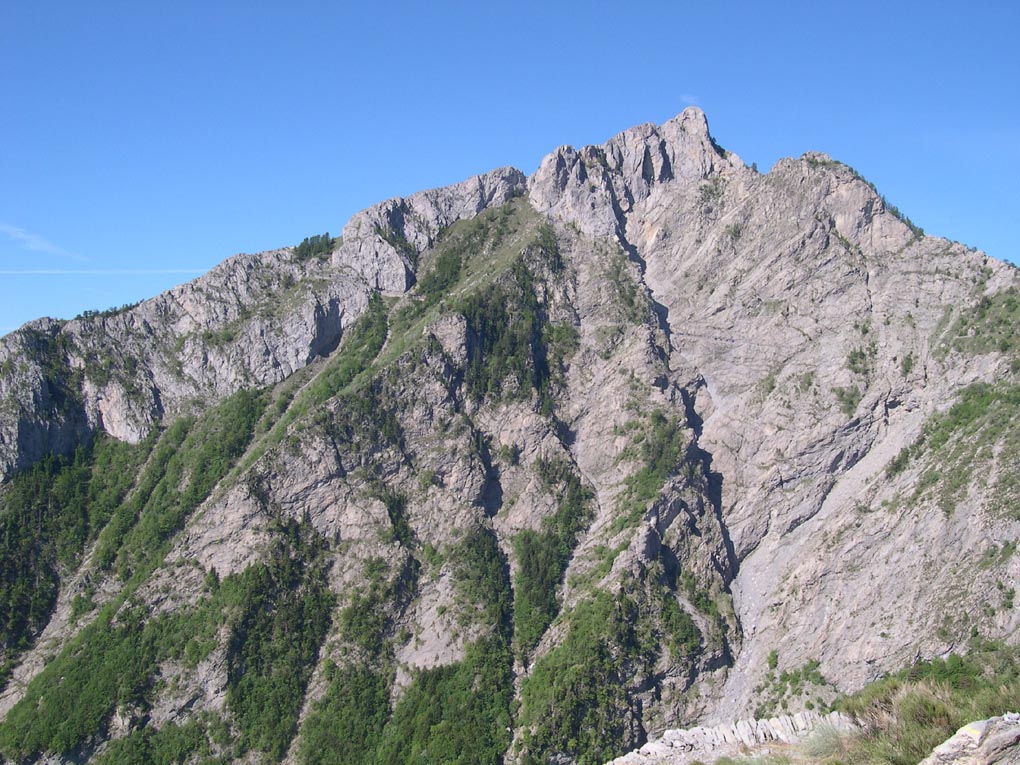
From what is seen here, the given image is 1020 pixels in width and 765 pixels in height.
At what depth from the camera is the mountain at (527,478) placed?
315 ft

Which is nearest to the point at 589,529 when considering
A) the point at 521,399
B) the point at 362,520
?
the point at 521,399

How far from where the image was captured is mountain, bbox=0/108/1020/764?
96062mm

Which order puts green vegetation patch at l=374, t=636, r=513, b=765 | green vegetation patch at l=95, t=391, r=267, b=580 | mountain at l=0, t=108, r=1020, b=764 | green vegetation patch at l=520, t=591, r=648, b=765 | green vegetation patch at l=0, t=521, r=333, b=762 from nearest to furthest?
green vegetation patch at l=520, t=591, r=648, b=765, green vegetation patch at l=374, t=636, r=513, b=765, mountain at l=0, t=108, r=1020, b=764, green vegetation patch at l=0, t=521, r=333, b=762, green vegetation patch at l=95, t=391, r=267, b=580

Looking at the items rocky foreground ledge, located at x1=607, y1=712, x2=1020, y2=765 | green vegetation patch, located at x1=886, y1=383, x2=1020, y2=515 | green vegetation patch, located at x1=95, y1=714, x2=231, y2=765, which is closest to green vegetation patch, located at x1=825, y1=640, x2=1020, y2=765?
rocky foreground ledge, located at x1=607, y1=712, x2=1020, y2=765

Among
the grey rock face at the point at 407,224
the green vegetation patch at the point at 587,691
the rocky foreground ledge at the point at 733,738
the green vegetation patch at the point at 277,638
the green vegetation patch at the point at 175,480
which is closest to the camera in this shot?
the rocky foreground ledge at the point at 733,738

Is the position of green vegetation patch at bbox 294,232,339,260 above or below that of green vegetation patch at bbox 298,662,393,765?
above

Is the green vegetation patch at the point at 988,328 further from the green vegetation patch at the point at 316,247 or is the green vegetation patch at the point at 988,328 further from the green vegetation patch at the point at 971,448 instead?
the green vegetation patch at the point at 316,247

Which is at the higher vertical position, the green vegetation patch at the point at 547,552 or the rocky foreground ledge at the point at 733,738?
the green vegetation patch at the point at 547,552

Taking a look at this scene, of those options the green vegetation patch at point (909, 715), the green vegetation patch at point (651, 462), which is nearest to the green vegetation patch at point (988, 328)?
the green vegetation patch at point (651, 462)

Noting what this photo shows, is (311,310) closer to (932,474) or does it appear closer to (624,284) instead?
(624,284)

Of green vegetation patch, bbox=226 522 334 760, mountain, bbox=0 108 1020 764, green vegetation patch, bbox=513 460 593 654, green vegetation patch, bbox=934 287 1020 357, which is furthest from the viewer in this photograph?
green vegetation patch, bbox=513 460 593 654

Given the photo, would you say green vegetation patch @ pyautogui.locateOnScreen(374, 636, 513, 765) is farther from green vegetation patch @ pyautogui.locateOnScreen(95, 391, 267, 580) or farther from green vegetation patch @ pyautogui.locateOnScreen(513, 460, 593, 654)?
green vegetation patch @ pyautogui.locateOnScreen(95, 391, 267, 580)

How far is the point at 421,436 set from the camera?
12288cm

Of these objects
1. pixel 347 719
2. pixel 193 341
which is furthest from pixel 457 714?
pixel 193 341
